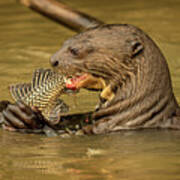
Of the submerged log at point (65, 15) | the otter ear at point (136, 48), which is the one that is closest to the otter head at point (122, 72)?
the otter ear at point (136, 48)

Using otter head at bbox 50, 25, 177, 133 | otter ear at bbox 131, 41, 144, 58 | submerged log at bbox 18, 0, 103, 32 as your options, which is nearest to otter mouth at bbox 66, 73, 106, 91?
otter head at bbox 50, 25, 177, 133

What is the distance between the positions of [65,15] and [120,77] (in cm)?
163

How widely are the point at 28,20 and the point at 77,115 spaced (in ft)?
16.1

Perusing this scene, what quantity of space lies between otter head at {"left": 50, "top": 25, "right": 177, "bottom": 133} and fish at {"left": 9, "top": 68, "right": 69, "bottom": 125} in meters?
0.18

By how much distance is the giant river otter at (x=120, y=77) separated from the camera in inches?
183

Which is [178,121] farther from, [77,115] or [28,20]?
[28,20]

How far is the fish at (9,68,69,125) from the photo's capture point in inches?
193

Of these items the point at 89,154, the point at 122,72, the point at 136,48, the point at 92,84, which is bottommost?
the point at 89,154

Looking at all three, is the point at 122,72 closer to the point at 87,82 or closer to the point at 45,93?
the point at 87,82

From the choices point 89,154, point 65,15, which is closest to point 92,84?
point 89,154

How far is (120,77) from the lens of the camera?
4.68 meters

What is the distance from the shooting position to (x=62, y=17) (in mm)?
6176

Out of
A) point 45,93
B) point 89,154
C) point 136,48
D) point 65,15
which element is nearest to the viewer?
point 89,154

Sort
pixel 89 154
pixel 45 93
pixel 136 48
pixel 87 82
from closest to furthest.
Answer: pixel 89 154 → pixel 136 48 → pixel 87 82 → pixel 45 93
